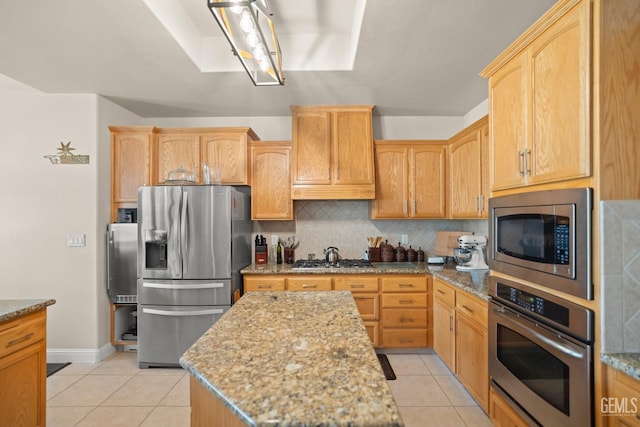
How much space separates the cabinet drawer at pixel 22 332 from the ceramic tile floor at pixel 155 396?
824 mm

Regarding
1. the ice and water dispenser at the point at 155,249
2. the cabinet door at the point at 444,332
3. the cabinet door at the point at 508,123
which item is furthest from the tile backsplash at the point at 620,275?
the ice and water dispenser at the point at 155,249

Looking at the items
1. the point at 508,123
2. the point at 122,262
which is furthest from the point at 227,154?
the point at 508,123

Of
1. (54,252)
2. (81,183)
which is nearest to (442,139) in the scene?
(81,183)

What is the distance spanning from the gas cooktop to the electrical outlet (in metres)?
2.03

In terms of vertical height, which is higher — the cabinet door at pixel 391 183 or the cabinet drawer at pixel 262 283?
the cabinet door at pixel 391 183

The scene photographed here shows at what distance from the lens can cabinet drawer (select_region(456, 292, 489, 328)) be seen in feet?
6.74

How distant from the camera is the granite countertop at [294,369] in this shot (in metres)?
0.73

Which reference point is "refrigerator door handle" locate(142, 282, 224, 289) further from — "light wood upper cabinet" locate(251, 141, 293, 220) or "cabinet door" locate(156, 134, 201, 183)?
"cabinet door" locate(156, 134, 201, 183)

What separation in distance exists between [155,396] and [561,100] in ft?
10.5

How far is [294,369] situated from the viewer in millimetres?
948

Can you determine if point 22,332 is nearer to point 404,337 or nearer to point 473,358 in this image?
point 473,358

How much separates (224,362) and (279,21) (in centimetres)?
236

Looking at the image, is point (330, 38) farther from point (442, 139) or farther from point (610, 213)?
point (610, 213)

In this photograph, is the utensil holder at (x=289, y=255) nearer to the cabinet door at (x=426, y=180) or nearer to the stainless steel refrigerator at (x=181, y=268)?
the stainless steel refrigerator at (x=181, y=268)
